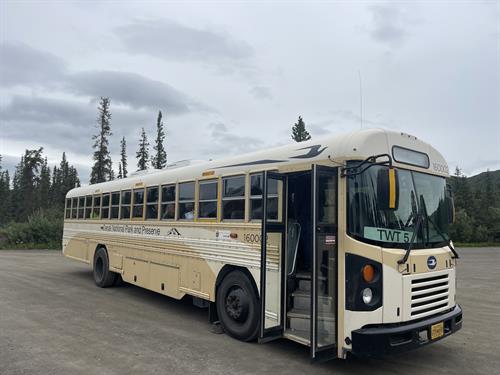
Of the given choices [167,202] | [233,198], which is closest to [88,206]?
[167,202]

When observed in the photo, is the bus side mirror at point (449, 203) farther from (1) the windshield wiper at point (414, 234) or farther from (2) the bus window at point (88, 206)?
(2) the bus window at point (88, 206)

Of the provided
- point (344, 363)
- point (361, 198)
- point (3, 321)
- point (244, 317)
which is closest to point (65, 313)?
point (3, 321)

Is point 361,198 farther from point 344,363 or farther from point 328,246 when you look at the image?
point 344,363

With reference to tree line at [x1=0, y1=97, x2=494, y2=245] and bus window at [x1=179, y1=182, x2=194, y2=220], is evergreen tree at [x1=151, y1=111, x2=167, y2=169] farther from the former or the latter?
bus window at [x1=179, y1=182, x2=194, y2=220]

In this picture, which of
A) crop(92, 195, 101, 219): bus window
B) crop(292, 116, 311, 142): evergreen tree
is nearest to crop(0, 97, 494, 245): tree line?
crop(292, 116, 311, 142): evergreen tree

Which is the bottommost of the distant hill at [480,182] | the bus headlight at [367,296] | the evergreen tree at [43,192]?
the bus headlight at [367,296]

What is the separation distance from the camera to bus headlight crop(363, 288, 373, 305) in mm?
4559

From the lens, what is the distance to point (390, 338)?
4434 mm

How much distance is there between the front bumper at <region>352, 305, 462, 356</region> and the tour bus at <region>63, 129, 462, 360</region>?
0.01m

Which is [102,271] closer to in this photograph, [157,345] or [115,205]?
[115,205]

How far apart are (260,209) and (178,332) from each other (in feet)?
8.35

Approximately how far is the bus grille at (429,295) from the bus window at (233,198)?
2599 millimetres

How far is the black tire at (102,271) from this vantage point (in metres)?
10.7

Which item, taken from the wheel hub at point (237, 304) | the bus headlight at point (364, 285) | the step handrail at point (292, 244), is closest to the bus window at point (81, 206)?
the wheel hub at point (237, 304)
